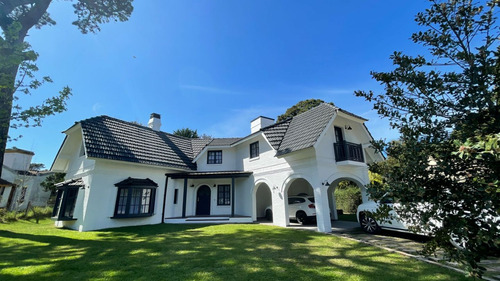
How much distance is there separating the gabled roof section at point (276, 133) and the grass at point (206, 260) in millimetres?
5705

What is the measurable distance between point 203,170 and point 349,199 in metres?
13.2

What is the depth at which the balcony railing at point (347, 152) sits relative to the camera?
11.5 metres

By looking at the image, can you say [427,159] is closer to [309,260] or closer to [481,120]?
[481,120]

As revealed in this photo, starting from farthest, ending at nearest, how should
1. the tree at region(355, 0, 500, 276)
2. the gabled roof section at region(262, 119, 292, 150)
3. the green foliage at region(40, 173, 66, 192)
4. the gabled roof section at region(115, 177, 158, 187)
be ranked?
the green foliage at region(40, 173, 66, 192)
the gabled roof section at region(262, 119, 292, 150)
the gabled roof section at region(115, 177, 158, 187)
the tree at region(355, 0, 500, 276)

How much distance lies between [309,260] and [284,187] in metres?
6.29

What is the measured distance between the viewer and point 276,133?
13805 mm

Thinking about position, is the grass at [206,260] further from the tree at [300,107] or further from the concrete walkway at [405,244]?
the tree at [300,107]

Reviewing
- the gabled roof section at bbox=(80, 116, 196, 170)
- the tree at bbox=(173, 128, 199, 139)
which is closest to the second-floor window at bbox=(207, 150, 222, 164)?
the gabled roof section at bbox=(80, 116, 196, 170)

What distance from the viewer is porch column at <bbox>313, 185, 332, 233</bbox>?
32.8ft

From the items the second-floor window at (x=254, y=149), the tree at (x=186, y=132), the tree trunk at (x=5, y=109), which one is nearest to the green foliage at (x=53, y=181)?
the tree trunk at (x=5, y=109)

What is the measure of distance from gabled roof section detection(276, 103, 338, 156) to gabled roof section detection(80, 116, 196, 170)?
7.69 meters

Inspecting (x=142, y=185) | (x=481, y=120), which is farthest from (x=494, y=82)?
(x=142, y=185)

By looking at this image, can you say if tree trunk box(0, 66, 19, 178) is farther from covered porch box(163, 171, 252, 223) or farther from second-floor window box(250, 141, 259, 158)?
second-floor window box(250, 141, 259, 158)

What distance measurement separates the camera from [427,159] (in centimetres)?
283
